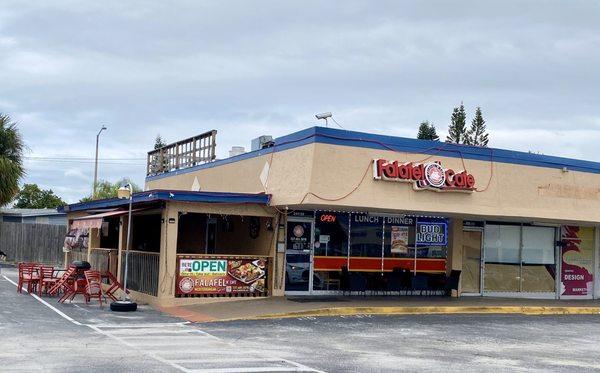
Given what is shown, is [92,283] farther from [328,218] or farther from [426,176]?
[426,176]

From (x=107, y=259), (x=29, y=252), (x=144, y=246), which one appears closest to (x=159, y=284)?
(x=107, y=259)

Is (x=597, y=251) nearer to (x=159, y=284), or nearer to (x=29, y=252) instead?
(x=159, y=284)

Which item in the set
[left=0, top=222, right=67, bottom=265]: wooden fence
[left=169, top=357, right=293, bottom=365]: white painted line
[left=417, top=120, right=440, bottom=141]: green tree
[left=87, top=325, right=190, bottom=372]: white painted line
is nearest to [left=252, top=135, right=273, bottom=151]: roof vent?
[left=87, top=325, right=190, bottom=372]: white painted line

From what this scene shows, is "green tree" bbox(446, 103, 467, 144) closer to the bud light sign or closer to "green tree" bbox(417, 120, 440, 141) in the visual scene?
"green tree" bbox(417, 120, 440, 141)

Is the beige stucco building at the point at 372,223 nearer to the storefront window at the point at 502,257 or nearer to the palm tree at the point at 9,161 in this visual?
the storefront window at the point at 502,257

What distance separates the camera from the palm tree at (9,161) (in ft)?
104

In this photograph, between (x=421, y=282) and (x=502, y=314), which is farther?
(x=421, y=282)

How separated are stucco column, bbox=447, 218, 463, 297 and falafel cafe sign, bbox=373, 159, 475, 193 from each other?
9.27ft

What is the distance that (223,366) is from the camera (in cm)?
1069

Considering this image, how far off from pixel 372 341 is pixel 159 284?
6886 millimetres

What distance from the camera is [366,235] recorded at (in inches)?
866

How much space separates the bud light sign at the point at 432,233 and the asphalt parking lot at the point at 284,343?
4.42 m

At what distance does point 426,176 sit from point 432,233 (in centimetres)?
371

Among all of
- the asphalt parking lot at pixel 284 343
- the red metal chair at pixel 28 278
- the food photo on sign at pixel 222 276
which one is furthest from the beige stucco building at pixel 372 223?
the asphalt parking lot at pixel 284 343
